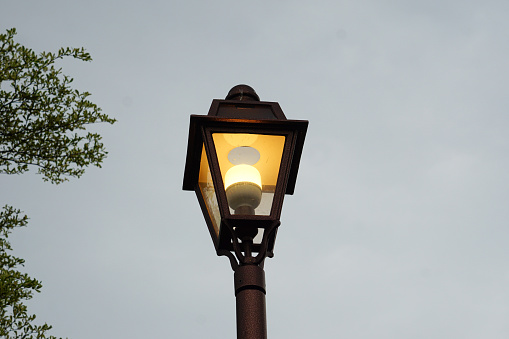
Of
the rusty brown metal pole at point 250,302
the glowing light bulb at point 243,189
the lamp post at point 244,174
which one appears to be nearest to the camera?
the rusty brown metal pole at point 250,302

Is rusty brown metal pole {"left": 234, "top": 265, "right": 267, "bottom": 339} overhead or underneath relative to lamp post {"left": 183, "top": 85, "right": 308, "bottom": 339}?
underneath

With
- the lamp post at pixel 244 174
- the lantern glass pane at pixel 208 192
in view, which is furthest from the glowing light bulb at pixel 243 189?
the lantern glass pane at pixel 208 192

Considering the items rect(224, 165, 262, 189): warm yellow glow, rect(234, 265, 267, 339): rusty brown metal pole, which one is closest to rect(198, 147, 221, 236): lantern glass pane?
rect(224, 165, 262, 189): warm yellow glow

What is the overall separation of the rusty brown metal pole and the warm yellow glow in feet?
1.59

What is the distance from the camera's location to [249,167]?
11.3ft

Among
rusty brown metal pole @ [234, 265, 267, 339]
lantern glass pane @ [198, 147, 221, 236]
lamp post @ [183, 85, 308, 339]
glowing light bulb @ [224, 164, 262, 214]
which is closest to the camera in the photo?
rusty brown metal pole @ [234, 265, 267, 339]

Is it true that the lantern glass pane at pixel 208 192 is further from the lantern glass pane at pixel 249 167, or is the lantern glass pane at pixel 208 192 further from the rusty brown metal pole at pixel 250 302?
the rusty brown metal pole at pixel 250 302

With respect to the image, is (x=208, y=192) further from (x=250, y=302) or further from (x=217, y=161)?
(x=250, y=302)

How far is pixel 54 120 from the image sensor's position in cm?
681

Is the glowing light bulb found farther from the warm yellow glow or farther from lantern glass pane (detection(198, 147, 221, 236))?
lantern glass pane (detection(198, 147, 221, 236))

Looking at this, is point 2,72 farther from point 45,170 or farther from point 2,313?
point 2,313

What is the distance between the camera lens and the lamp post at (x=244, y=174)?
318 centimetres

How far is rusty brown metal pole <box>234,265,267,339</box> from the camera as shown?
2834mm

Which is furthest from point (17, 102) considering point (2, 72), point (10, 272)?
point (10, 272)
